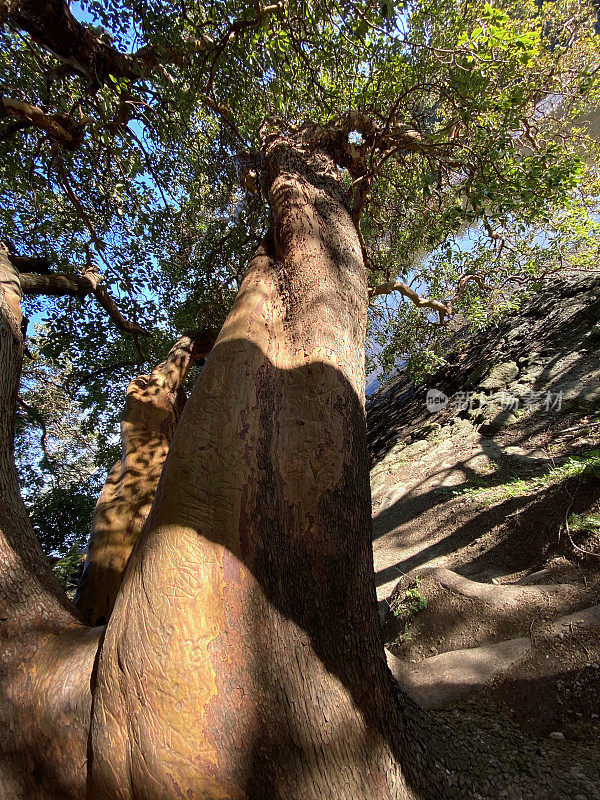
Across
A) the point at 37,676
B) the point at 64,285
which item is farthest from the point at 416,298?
the point at 37,676

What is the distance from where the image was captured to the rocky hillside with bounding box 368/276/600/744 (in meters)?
1.75

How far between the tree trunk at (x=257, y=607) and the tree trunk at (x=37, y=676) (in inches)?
4.2

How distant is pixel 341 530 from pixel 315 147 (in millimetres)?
3197

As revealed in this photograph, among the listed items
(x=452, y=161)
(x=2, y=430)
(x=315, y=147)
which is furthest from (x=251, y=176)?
A: (x=2, y=430)

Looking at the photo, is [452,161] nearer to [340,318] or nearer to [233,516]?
[340,318]

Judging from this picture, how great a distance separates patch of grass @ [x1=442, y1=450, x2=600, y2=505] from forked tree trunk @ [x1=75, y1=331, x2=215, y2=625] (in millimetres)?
3179

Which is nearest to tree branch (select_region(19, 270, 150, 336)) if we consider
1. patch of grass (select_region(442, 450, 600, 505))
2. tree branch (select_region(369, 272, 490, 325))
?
tree branch (select_region(369, 272, 490, 325))

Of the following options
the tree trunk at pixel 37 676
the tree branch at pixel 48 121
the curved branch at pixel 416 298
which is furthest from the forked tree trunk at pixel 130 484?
the curved branch at pixel 416 298

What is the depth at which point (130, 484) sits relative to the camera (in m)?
2.61

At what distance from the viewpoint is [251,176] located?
433 centimetres

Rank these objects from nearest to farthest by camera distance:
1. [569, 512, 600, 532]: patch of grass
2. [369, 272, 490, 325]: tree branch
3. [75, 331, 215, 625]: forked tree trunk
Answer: [75, 331, 215, 625]: forked tree trunk, [569, 512, 600, 532]: patch of grass, [369, 272, 490, 325]: tree branch

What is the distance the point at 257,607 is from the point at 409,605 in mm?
1852

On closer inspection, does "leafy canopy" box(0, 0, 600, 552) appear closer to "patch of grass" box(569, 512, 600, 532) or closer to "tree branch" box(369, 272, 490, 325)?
"tree branch" box(369, 272, 490, 325)

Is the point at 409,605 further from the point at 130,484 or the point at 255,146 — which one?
the point at 255,146
